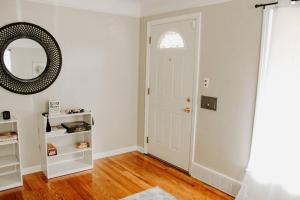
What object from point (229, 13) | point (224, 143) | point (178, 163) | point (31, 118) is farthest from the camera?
point (178, 163)

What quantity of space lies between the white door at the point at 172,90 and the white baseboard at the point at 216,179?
0.20 m

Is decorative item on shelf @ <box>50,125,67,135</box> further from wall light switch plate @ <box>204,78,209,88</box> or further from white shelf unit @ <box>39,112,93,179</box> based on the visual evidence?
A: wall light switch plate @ <box>204,78,209,88</box>

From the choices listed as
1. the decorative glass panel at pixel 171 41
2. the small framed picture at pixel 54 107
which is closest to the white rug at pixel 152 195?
the small framed picture at pixel 54 107

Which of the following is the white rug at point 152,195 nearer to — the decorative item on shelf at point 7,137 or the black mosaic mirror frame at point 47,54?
the decorative item on shelf at point 7,137

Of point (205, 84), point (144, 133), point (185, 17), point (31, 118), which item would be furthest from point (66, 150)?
point (185, 17)

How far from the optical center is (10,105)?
9.93 ft

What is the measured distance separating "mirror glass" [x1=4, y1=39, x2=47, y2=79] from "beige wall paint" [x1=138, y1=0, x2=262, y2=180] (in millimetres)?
2023

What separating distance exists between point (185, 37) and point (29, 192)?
9.10 feet

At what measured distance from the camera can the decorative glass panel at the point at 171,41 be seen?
339 centimetres

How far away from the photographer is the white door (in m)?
3.28

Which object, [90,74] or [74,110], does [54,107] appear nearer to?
[74,110]

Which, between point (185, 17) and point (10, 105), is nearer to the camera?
point (10, 105)

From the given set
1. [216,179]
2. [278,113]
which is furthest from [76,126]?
[278,113]

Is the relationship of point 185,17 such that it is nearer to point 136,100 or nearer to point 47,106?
point 136,100
